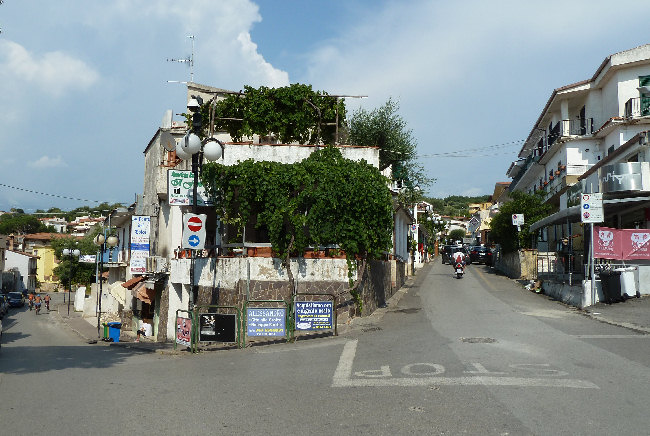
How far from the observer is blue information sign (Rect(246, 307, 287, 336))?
44.7 ft

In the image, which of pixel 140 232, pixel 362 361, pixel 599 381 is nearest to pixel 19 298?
pixel 140 232

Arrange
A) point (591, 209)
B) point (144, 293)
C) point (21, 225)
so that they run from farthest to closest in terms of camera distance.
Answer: point (21, 225) < point (144, 293) < point (591, 209)

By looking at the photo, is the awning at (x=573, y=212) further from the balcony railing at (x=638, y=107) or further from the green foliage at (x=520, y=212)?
the balcony railing at (x=638, y=107)

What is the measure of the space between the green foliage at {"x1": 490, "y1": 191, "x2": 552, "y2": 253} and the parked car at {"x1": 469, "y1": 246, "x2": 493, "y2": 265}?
970 cm

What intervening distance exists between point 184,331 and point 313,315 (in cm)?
327

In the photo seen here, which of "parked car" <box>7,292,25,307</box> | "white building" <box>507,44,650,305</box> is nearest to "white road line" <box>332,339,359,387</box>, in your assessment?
"white building" <box>507,44,650,305</box>

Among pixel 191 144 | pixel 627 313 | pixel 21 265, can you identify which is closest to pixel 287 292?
pixel 191 144

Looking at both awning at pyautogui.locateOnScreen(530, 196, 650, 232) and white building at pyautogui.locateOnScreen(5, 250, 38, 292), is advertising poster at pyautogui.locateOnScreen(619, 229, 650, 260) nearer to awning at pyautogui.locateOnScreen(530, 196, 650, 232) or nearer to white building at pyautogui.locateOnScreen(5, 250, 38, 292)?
awning at pyautogui.locateOnScreen(530, 196, 650, 232)

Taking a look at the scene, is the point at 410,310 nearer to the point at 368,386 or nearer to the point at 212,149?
the point at 212,149

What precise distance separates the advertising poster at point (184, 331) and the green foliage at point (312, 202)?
4.33 metres

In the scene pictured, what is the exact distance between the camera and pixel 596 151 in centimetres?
3631

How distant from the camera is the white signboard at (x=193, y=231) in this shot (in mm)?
14195

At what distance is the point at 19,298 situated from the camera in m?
57.7

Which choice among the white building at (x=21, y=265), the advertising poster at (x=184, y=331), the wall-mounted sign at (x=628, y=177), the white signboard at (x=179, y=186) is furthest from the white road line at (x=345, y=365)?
the white building at (x=21, y=265)
